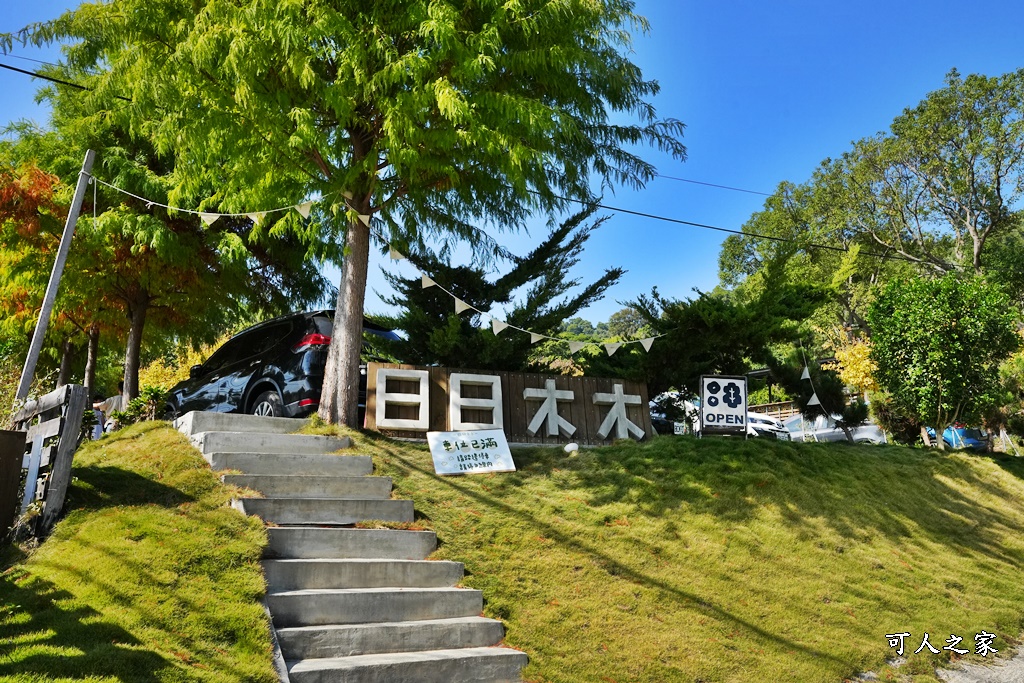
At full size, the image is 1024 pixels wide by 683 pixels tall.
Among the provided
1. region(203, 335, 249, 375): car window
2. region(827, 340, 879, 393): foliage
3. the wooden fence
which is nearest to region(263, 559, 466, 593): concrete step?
the wooden fence

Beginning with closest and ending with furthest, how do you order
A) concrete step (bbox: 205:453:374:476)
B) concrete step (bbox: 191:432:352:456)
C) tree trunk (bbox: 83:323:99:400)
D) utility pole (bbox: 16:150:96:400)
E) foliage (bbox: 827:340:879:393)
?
concrete step (bbox: 205:453:374:476) → concrete step (bbox: 191:432:352:456) → utility pole (bbox: 16:150:96:400) → tree trunk (bbox: 83:323:99:400) → foliage (bbox: 827:340:879:393)

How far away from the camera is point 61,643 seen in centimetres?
371

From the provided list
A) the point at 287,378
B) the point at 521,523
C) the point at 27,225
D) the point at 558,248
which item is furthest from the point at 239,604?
the point at 27,225

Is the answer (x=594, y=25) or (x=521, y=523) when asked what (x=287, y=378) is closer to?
(x=521, y=523)

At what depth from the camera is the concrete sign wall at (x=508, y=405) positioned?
8.87 metres

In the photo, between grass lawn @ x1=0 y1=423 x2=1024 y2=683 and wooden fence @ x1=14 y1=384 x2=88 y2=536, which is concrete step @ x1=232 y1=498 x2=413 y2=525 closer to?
grass lawn @ x1=0 y1=423 x2=1024 y2=683

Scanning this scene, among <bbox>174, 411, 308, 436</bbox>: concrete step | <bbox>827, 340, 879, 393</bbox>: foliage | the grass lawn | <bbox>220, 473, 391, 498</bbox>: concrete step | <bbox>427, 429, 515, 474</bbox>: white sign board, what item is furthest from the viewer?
<bbox>827, 340, 879, 393</bbox>: foliage

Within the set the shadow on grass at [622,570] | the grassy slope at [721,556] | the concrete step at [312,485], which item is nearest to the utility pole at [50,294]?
the concrete step at [312,485]

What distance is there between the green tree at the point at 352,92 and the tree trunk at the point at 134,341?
5.05 m

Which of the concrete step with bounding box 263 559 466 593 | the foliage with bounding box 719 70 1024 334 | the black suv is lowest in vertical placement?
the concrete step with bounding box 263 559 466 593

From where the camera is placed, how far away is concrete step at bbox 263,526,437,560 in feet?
18.2

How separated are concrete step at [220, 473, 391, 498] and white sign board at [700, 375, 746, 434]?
5180mm

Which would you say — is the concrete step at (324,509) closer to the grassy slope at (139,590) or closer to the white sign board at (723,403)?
the grassy slope at (139,590)

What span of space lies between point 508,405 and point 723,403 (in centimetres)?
332
